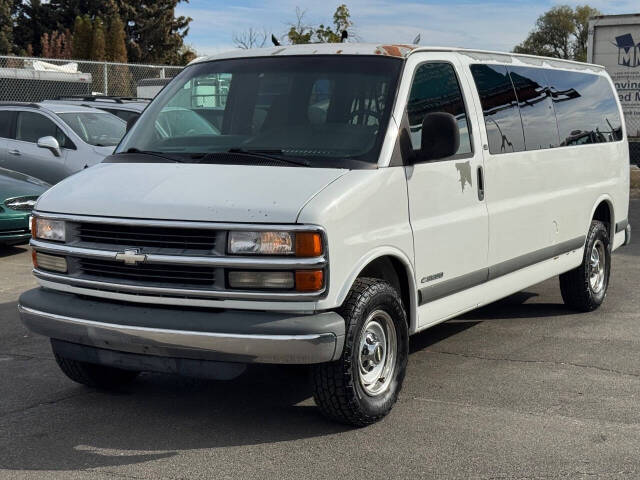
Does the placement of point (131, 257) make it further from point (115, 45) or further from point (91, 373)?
point (115, 45)

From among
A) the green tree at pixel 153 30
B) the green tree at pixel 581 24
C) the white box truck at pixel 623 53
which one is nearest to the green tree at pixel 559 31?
the green tree at pixel 581 24

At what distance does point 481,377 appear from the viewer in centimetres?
627

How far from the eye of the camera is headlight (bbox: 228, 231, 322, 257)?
4.78 m

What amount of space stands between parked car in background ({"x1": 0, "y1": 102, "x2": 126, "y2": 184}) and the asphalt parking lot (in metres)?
6.99

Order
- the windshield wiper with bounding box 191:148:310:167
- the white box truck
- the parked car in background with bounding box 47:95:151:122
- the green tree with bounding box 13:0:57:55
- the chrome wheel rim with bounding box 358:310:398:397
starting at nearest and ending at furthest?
the chrome wheel rim with bounding box 358:310:398:397, the windshield wiper with bounding box 191:148:310:167, the parked car in background with bounding box 47:95:151:122, the white box truck, the green tree with bounding box 13:0:57:55

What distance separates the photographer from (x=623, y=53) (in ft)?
78.6

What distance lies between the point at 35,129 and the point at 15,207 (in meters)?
3.51

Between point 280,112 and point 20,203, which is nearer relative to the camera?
point 280,112

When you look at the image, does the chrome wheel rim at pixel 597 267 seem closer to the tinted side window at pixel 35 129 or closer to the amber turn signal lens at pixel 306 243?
the amber turn signal lens at pixel 306 243

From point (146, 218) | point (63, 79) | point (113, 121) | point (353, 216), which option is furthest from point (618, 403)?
point (63, 79)

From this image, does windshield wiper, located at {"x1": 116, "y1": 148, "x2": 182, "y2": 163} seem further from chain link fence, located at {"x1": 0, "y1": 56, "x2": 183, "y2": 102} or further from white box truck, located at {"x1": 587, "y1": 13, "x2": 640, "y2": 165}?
white box truck, located at {"x1": 587, "y1": 13, "x2": 640, "y2": 165}

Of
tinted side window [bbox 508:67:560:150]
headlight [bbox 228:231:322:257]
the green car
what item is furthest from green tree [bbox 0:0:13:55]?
headlight [bbox 228:231:322:257]

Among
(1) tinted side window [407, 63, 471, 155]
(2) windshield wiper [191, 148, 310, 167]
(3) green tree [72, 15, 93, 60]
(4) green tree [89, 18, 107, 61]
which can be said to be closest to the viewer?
(2) windshield wiper [191, 148, 310, 167]

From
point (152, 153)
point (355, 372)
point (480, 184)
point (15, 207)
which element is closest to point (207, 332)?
point (355, 372)
